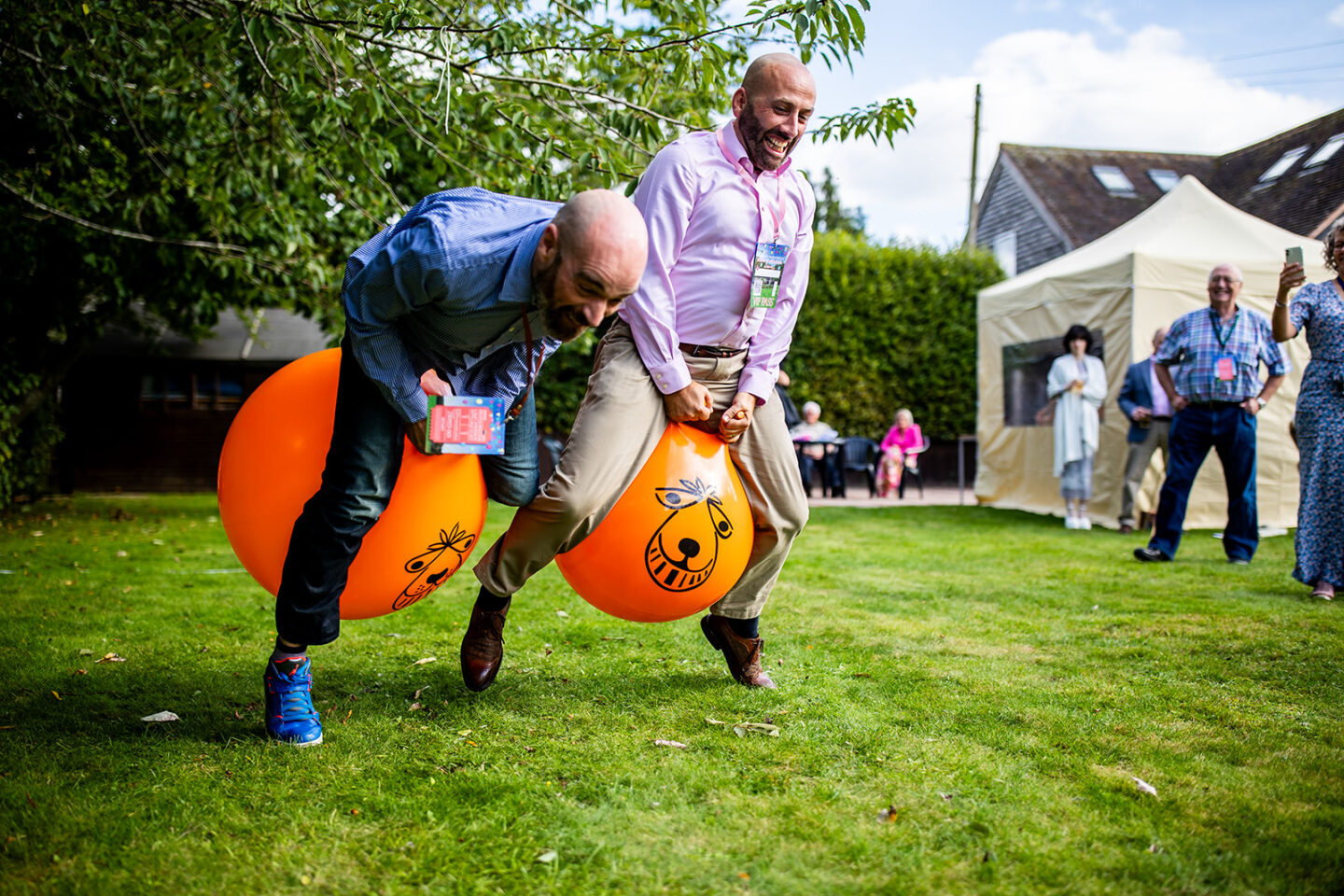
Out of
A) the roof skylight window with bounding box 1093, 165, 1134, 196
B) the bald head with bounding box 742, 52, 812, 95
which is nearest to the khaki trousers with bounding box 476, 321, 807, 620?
the bald head with bounding box 742, 52, 812, 95

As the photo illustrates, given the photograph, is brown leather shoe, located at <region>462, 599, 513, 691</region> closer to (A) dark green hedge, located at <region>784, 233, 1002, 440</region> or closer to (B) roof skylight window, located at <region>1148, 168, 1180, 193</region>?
(A) dark green hedge, located at <region>784, 233, 1002, 440</region>

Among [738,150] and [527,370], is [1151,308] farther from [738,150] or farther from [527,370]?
[527,370]

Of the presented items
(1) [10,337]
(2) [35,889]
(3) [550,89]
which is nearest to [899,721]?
(2) [35,889]

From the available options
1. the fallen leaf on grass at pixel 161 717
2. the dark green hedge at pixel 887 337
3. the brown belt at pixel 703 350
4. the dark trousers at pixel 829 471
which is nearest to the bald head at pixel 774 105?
the brown belt at pixel 703 350

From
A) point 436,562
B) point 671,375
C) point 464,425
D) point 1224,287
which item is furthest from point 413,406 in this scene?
point 1224,287

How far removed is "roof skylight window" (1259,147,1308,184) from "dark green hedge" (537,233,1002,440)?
7.84 m

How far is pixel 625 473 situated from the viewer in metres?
3.35

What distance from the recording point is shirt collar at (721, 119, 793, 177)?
3512 mm

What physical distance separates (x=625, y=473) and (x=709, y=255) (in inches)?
34.4

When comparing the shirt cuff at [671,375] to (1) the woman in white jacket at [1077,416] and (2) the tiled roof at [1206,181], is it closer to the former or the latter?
(1) the woman in white jacket at [1077,416]

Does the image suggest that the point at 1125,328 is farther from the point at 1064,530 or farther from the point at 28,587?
the point at 28,587

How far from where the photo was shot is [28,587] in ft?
20.2

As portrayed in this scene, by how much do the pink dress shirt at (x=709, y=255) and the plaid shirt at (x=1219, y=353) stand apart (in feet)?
17.9

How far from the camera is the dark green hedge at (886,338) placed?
1884cm
